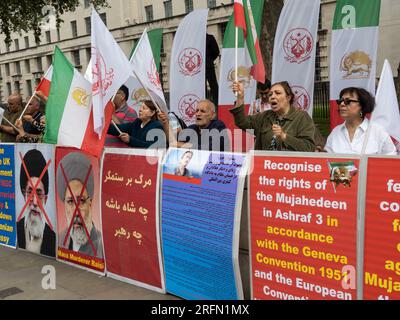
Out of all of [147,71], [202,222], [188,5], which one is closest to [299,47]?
[147,71]

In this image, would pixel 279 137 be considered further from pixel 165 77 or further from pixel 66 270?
pixel 165 77

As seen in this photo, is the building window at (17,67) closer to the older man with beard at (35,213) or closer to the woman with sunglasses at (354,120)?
the older man with beard at (35,213)

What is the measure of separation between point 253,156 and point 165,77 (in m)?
38.0

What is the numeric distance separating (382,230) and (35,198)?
4342 mm

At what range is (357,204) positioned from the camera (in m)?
3.29

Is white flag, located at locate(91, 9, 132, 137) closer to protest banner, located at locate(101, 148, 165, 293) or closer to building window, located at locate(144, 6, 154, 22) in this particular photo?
protest banner, located at locate(101, 148, 165, 293)

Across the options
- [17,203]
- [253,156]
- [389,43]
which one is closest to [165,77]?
[389,43]

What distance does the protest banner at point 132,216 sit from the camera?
4.66m

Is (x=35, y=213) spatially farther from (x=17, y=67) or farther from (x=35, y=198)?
(x=17, y=67)

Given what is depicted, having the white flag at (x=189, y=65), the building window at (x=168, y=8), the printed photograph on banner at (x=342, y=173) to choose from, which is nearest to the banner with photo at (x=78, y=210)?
the printed photograph on banner at (x=342, y=173)

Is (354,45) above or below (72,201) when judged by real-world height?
above

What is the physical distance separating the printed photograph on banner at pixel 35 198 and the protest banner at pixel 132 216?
3.49 feet

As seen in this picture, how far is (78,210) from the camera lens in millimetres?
5492
